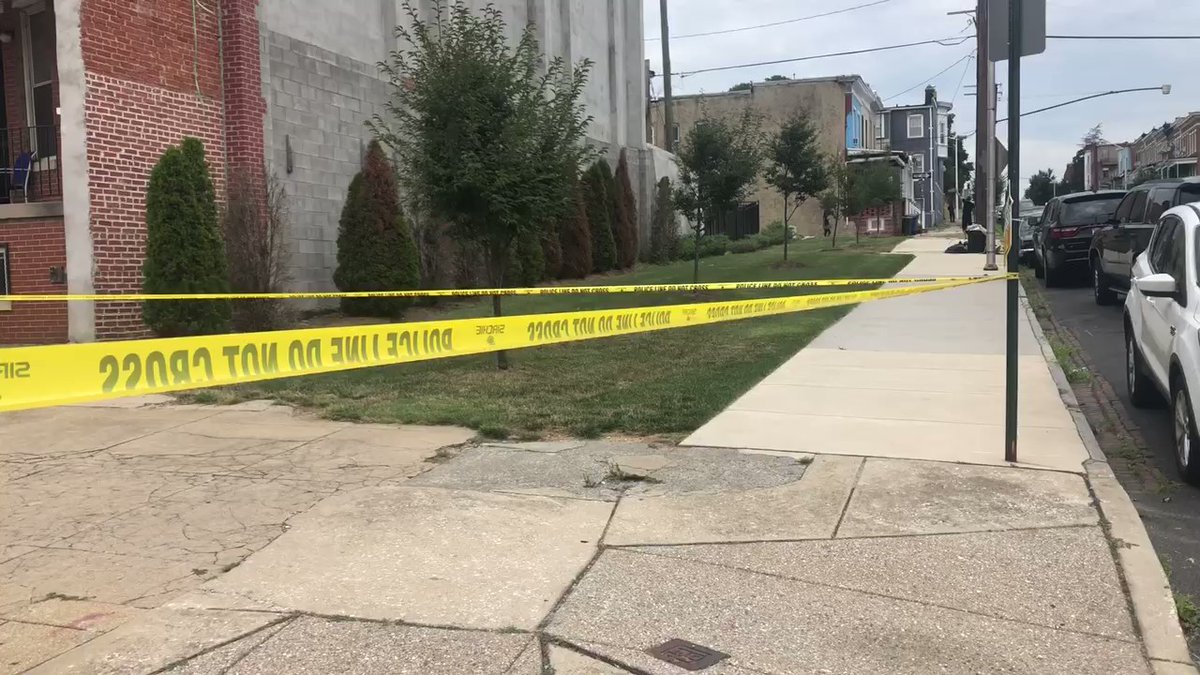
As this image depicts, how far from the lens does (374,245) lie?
1464 centimetres

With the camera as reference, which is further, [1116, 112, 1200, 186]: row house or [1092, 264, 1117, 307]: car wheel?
[1116, 112, 1200, 186]: row house

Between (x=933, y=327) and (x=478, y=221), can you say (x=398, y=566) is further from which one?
(x=933, y=327)

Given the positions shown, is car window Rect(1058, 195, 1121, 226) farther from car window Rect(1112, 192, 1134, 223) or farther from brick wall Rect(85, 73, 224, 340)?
brick wall Rect(85, 73, 224, 340)

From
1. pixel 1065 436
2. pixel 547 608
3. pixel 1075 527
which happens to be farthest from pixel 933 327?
pixel 547 608

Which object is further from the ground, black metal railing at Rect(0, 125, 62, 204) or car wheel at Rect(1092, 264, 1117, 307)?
black metal railing at Rect(0, 125, 62, 204)

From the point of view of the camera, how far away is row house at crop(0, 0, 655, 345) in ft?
37.6

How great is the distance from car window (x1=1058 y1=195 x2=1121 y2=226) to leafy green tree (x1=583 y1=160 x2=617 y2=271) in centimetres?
1052

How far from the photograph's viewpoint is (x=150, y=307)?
11758mm

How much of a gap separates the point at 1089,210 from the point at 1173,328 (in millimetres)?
11951

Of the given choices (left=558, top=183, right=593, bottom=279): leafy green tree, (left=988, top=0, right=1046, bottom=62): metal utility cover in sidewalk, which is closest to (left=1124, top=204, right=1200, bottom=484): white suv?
(left=988, top=0, right=1046, bottom=62): metal utility cover in sidewalk

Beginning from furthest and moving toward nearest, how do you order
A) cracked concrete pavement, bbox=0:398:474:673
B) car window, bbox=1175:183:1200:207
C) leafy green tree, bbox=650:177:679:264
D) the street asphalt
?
leafy green tree, bbox=650:177:679:264
car window, bbox=1175:183:1200:207
the street asphalt
cracked concrete pavement, bbox=0:398:474:673

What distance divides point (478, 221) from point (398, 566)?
6.40m

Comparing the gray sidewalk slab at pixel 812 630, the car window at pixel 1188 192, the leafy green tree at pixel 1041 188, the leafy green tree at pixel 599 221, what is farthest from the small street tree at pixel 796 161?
the leafy green tree at pixel 1041 188

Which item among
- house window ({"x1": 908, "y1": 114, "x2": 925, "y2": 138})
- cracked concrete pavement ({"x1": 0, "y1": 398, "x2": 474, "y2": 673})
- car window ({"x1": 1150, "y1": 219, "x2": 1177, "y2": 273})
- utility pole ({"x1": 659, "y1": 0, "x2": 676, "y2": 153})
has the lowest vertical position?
cracked concrete pavement ({"x1": 0, "y1": 398, "x2": 474, "y2": 673})
